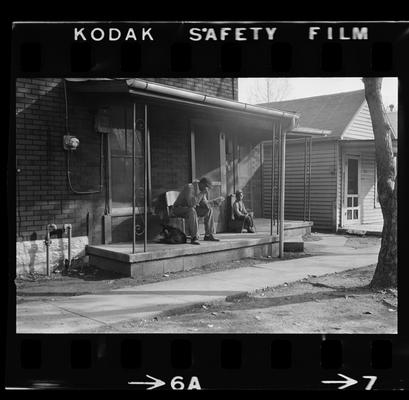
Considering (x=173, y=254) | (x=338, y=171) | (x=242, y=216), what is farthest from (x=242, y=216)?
(x=338, y=171)

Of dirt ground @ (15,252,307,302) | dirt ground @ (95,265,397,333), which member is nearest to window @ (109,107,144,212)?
dirt ground @ (15,252,307,302)

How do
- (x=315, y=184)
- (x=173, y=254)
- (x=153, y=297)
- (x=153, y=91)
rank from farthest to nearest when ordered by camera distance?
1. (x=315, y=184)
2. (x=173, y=254)
3. (x=153, y=91)
4. (x=153, y=297)

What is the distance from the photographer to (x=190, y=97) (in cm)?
819

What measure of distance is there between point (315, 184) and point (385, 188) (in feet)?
29.6

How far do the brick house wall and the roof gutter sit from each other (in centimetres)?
137

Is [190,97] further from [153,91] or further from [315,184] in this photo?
[315,184]

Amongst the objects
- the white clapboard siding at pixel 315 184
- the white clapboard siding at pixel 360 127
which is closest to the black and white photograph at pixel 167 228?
the white clapboard siding at pixel 315 184

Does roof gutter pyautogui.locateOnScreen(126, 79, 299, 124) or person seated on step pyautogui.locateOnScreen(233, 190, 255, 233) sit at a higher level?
roof gutter pyautogui.locateOnScreen(126, 79, 299, 124)

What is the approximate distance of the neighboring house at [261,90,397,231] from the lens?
1514 centimetres

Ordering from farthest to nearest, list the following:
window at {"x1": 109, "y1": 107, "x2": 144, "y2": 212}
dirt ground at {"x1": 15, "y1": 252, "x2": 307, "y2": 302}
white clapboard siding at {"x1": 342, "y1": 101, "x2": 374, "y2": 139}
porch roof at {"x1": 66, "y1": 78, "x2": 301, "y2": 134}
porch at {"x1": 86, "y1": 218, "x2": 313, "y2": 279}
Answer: white clapboard siding at {"x1": 342, "y1": 101, "x2": 374, "y2": 139}
window at {"x1": 109, "y1": 107, "x2": 144, "y2": 212}
porch at {"x1": 86, "y1": 218, "x2": 313, "y2": 279}
porch roof at {"x1": 66, "y1": 78, "x2": 301, "y2": 134}
dirt ground at {"x1": 15, "y1": 252, "x2": 307, "y2": 302}

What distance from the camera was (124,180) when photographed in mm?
8969
